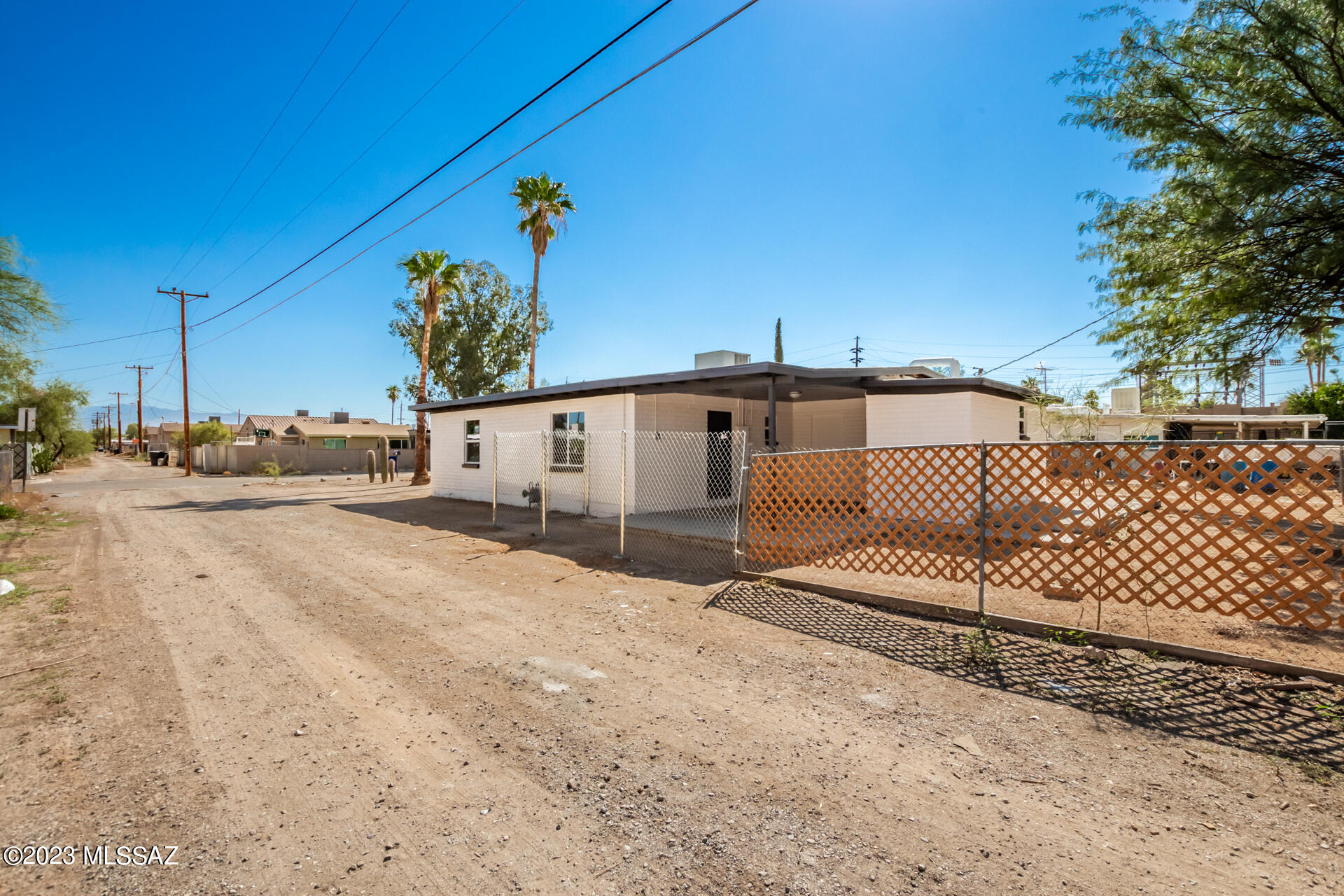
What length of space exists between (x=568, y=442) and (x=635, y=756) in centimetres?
1127

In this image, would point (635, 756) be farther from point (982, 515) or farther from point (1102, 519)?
point (1102, 519)

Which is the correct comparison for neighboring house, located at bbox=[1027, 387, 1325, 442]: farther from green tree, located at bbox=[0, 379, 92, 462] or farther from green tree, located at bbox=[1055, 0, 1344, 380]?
green tree, located at bbox=[0, 379, 92, 462]

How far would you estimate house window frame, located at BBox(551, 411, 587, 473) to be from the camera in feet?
45.9

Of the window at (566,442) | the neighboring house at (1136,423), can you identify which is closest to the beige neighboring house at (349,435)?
the window at (566,442)

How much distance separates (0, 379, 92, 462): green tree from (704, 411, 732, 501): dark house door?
39.7m

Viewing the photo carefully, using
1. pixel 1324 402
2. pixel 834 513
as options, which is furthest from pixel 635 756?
pixel 1324 402

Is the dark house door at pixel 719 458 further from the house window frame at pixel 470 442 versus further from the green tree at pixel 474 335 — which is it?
the green tree at pixel 474 335

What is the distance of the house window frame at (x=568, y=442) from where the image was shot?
14.0 meters

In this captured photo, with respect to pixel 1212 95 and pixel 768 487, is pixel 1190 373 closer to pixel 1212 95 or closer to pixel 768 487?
pixel 1212 95

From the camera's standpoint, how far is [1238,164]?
7.07 meters

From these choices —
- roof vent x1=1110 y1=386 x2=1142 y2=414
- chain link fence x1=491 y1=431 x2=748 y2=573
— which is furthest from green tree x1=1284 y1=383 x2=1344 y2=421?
chain link fence x1=491 y1=431 x2=748 y2=573

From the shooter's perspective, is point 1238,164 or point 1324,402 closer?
point 1238,164

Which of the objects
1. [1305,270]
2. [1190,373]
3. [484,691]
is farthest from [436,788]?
[1190,373]

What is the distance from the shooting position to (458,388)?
3247cm
